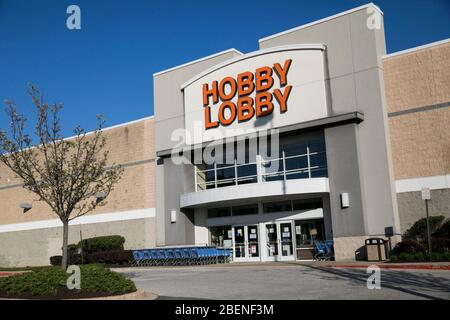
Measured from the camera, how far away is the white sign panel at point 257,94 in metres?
27.5

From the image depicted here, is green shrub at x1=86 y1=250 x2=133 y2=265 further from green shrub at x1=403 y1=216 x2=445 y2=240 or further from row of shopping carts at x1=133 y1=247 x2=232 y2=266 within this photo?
green shrub at x1=403 y1=216 x2=445 y2=240

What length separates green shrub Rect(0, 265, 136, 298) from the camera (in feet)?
40.9

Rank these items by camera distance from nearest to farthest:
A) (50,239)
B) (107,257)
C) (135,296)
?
(135,296), (107,257), (50,239)

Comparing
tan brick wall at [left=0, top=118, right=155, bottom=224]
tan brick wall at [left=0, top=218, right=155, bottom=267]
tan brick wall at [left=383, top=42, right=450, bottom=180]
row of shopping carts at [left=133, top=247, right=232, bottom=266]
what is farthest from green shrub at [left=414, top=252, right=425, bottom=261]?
tan brick wall at [left=0, top=118, right=155, bottom=224]

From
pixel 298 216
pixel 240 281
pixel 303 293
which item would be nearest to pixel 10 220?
pixel 298 216

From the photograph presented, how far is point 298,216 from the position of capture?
28.1 meters

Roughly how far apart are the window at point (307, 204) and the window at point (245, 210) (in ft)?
8.49

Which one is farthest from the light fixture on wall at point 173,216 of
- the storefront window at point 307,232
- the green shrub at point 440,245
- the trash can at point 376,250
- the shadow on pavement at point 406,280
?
the green shrub at point 440,245

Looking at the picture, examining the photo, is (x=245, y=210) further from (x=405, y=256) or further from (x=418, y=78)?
(x=418, y=78)

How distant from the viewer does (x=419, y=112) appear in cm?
2461

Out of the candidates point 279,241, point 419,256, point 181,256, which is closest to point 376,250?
point 419,256

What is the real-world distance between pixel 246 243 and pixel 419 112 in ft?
39.5
